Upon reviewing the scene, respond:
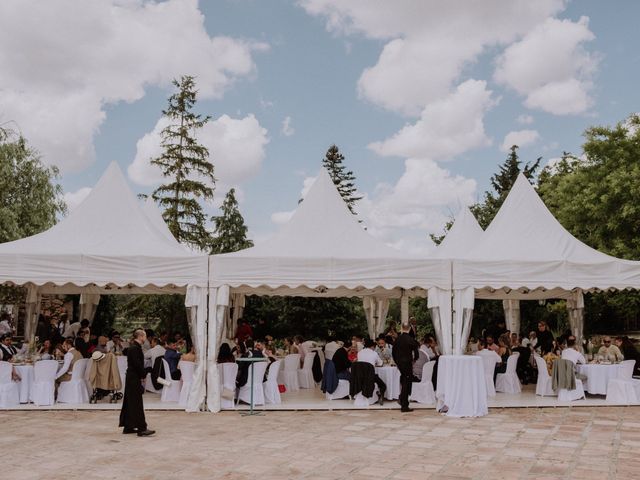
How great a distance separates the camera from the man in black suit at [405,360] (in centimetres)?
928

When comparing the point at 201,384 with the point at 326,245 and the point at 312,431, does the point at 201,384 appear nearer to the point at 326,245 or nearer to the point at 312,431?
the point at 312,431

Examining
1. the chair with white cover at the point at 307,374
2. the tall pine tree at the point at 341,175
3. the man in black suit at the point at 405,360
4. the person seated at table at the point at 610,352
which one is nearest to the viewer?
the man in black suit at the point at 405,360

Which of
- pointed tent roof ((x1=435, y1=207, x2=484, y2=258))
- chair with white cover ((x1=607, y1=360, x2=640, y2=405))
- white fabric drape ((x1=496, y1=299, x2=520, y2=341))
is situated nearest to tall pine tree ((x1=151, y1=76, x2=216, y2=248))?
pointed tent roof ((x1=435, y1=207, x2=484, y2=258))

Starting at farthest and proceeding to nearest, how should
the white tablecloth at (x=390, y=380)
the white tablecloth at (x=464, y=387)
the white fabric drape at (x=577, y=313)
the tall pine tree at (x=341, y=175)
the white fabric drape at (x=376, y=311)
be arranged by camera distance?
the tall pine tree at (x=341, y=175) → the white fabric drape at (x=376, y=311) → the white fabric drape at (x=577, y=313) → the white tablecloth at (x=390, y=380) → the white tablecloth at (x=464, y=387)

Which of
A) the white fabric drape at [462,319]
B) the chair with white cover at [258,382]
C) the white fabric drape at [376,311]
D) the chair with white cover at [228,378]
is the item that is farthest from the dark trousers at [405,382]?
the white fabric drape at [376,311]

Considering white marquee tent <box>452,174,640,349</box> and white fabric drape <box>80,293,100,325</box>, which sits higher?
white marquee tent <box>452,174,640,349</box>

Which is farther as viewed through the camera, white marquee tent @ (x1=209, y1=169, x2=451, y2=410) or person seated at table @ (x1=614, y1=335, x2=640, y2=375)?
person seated at table @ (x1=614, y1=335, x2=640, y2=375)

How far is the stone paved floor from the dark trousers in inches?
9.7

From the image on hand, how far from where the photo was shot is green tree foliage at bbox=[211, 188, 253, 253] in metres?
25.7

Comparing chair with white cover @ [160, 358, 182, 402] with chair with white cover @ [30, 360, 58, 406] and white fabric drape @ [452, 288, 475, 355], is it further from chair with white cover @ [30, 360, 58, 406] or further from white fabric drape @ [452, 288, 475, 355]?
white fabric drape @ [452, 288, 475, 355]

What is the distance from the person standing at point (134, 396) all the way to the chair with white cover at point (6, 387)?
306 centimetres

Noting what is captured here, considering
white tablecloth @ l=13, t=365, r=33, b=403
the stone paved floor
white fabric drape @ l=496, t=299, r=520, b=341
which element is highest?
white fabric drape @ l=496, t=299, r=520, b=341

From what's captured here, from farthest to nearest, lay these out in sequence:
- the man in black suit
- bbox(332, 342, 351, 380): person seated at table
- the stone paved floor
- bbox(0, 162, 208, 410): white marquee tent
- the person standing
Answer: bbox(332, 342, 351, 380): person seated at table, bbox(0, 162, 208, 410): white marquee tent, the man in black suit, the person standing, the stone paved floor

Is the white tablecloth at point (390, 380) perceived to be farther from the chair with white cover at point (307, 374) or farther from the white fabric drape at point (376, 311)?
the white fabric drape at point (376, 311)
